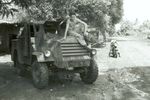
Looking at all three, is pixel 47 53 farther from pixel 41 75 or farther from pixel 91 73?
pixel 91 73

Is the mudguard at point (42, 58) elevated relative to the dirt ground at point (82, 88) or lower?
elevated

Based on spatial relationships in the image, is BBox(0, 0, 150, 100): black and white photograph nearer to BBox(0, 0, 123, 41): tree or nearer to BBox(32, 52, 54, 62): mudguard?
BBox(32, 52, 54, 62): mudguard

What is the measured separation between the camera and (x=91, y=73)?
11.1 meters

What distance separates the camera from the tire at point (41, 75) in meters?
10.1

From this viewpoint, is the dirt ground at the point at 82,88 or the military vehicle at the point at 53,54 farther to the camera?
the military vehicle at the point at 53,54

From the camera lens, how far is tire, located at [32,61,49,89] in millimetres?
10109

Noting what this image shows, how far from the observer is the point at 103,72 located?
14250 mm

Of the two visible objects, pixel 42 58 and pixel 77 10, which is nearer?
pixel 42 58

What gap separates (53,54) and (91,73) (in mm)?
1718

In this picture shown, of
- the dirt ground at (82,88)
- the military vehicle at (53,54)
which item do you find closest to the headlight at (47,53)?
the military vehicle at (53,54)

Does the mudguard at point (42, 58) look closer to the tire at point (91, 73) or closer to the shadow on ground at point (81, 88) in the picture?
the shadow on ground at point (81, 88)

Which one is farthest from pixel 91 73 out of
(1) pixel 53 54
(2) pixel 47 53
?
(2) pixel 47 53

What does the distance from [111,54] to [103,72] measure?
8.54 m

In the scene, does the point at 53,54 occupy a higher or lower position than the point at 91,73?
higher
